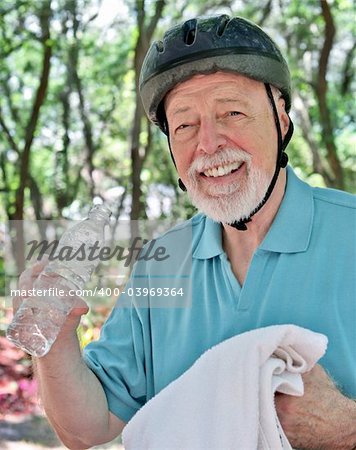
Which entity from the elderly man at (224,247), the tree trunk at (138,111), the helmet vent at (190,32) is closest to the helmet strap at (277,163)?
the elderly man at (224,247)

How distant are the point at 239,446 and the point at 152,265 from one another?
35.7 inches

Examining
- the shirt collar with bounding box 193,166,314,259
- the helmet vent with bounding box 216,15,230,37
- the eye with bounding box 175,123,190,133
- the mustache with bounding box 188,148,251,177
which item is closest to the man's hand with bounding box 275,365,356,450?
the shirt collar with bounding box 193,166,314,259

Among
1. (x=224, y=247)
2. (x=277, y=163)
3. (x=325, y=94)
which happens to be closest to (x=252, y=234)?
(x=224, y=247)

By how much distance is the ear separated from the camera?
8.29 ft

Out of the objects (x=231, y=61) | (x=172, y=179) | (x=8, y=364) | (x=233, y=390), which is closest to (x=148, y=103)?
(x=231, y=61)

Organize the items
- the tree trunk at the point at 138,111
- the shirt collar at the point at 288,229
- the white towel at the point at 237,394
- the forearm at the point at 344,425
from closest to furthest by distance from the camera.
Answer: the white towel at the point at 237,394 → the forearm at the point at 344,425 → the shirt collar at the point at 288,229 → the tree trunk at the point at 138,111

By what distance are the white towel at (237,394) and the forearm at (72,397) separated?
351mm

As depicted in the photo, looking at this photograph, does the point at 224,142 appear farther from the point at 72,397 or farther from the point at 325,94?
the point at 325,94

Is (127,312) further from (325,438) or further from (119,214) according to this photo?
(119,214)

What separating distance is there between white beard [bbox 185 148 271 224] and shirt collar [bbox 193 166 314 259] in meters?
0.10

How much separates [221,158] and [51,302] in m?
0.69

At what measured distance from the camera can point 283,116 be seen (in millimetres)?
2551

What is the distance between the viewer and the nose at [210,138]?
2.31 meters

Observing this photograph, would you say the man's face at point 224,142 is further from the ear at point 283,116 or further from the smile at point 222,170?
the ear at point 283,116
